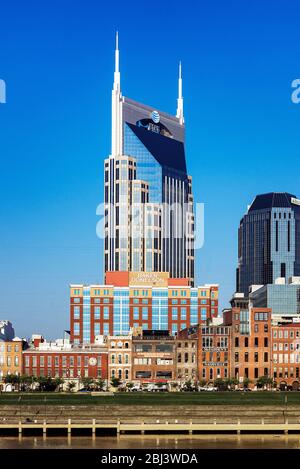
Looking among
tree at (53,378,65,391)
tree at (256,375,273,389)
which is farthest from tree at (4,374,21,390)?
tree at (256,375,273,389)

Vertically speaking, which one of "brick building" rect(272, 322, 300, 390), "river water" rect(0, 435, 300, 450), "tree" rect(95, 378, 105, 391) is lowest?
"river water" rect(0, 435, 300, 450)

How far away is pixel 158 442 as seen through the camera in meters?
114

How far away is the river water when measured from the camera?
364 ft

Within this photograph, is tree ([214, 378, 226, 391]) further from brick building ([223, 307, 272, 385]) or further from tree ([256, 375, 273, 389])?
brick building ([223, 307, 272, 385])

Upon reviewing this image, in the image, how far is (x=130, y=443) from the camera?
112688 millimetres

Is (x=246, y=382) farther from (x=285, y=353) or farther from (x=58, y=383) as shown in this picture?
(x=58, y=383)

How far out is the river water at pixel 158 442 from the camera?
4368 inches

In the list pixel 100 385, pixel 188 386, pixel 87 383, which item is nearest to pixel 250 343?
pixel 188 386

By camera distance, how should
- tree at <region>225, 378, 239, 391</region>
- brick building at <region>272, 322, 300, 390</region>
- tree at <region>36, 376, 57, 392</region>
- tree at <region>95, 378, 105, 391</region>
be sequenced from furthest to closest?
brick building at <region>272, 322, 300, 390</region> < tree at <region>225, 378, 239, 391</region> < tree at <region>95, 378, 105, 391</region> < tree at <region>36, 376, 57, 392</region>

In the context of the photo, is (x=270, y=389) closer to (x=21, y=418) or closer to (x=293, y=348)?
(x=293, y=348)

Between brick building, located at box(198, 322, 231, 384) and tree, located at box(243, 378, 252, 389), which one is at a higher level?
brick building, located at box(198, 322, 231, 384)

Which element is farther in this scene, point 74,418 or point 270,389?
point 270,389
